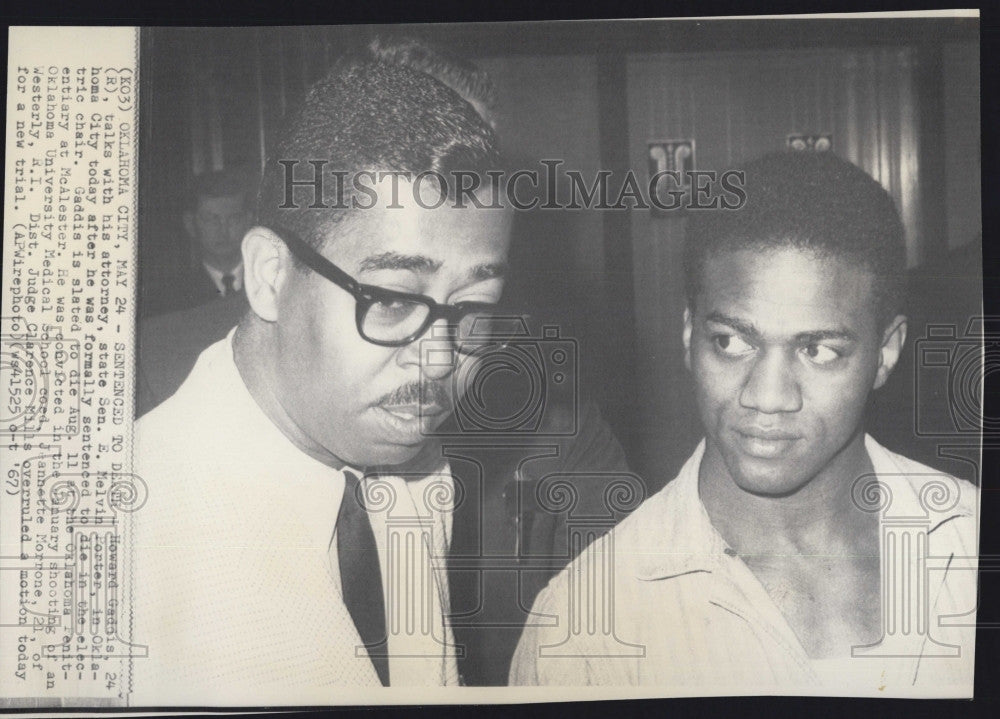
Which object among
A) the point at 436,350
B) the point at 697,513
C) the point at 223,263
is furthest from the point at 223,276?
the point at 697,513

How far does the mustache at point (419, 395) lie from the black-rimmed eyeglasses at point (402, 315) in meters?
0.08

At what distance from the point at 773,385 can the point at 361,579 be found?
33.4 inches

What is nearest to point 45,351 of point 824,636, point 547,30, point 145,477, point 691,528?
point 145,477

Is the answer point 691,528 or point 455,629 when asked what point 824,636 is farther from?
point 455,629

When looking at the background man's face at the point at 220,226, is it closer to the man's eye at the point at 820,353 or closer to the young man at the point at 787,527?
the young man at the point at 787,527

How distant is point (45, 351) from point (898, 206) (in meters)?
1.63

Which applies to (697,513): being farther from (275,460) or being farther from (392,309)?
(275,460)

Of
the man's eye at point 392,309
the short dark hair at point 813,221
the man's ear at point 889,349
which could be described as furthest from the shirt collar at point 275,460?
the man's ear at point 889,349

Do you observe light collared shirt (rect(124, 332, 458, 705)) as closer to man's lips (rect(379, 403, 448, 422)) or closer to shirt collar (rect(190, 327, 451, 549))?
shirt collar (rect(190, 327, 451, 549))

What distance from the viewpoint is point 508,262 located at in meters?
1.43

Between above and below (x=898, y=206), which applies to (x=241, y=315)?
below

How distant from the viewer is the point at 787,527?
1.42m

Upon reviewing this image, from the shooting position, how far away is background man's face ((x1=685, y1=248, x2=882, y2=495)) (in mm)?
1396
